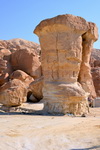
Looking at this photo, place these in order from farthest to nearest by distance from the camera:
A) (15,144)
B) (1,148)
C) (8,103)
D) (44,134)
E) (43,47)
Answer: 1. (8,103)
2. (43,47)
3. (44,134)
4. (15,144)
5. (1,148)

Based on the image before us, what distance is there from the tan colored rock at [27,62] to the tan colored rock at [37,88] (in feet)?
18.1

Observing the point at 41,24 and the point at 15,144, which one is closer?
the point at 15,144

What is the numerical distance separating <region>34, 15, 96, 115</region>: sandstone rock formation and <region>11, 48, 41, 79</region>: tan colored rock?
476 inches

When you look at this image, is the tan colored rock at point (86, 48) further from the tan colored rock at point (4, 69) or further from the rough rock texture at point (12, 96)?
the tan colored rock at point (4, 69)

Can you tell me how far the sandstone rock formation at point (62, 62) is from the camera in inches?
346

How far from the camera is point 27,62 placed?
21.7 m

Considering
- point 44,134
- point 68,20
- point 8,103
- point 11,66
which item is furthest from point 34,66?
point 44,134

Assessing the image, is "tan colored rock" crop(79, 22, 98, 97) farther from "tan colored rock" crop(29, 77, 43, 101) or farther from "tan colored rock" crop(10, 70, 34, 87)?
"tan colored rock" crop(10, 70, 34, 87)

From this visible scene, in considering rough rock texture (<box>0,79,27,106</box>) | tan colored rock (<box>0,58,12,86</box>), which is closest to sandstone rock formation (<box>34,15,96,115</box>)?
rough rock texture (<box>0,79,27,106</box>)

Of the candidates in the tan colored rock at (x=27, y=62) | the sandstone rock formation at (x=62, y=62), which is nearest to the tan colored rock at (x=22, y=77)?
the tan colored rock at (x=27, y=62)

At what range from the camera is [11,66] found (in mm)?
22734

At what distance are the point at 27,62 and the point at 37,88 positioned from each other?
6.65 m

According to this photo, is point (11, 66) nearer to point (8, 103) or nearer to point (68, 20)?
point (8, 103)

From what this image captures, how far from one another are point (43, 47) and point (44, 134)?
541cm
